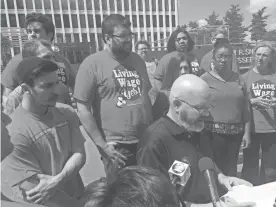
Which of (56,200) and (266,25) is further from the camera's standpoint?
(266,25)

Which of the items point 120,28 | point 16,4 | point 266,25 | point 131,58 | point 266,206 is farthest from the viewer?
point 266,25

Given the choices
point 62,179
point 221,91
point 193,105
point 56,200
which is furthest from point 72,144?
point 221,91

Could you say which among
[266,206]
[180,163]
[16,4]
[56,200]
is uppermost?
[16,4]

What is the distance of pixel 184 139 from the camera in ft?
4.32

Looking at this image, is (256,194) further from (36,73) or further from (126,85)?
(36,73)

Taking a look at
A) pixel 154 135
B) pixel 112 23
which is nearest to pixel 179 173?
pixel 154 135

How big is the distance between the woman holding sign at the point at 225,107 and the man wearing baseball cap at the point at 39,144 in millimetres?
1273

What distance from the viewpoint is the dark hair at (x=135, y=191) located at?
64 centimetres

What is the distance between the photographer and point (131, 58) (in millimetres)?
1857

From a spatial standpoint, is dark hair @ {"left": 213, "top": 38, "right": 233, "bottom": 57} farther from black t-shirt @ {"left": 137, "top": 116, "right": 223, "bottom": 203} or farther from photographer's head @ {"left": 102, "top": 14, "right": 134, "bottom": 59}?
black t-shirt @ {"left": 137, "top": 116, "right": 223, "bottom": 203}

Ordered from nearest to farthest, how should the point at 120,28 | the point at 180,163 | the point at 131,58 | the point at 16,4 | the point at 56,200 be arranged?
1. the point at 180,163
2. the point at 56,200
3. the point at 120,28
4. the point at 131,58
5. the point at 16,4

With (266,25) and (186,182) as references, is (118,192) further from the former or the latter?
(266,25)

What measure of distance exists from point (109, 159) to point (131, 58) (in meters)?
0.84

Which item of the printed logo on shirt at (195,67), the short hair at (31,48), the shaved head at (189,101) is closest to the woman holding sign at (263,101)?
the printed logo on shirt at (195,67)
